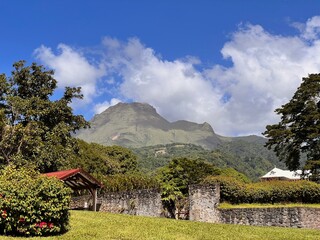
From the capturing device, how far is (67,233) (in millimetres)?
14789

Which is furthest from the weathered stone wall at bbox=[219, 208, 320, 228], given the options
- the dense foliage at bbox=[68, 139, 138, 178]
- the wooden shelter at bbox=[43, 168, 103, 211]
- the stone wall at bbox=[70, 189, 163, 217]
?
the dense foliage at bbox=[68, 139, 138, 178]

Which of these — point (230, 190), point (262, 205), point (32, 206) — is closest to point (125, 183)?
point (230, 190)

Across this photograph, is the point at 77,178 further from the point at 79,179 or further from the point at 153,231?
the point at 153,231

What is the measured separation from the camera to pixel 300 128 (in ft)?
134

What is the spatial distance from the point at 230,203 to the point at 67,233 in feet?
44.3

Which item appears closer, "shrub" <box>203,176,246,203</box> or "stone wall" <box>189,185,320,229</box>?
"stone wall" <box>189,185,320,229</box>

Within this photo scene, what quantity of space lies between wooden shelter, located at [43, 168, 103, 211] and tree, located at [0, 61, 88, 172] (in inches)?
209

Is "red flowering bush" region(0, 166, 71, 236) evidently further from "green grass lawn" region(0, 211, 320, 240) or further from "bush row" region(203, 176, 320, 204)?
"bush row" region(203, 176, 320, 204)

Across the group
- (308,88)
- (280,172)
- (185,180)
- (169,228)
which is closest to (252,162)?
(280,172)

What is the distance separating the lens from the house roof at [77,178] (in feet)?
69.1

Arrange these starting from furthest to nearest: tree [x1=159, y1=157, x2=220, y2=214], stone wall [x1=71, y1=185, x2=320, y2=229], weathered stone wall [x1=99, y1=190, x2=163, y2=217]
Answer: tree [x1=159, y1=157, x2=220, y2=214]
weathered stone wall [x1=99, y1=190, x2=163, y2=217]
stone wall [x1=71, y1=185, x2=320, y2=229]

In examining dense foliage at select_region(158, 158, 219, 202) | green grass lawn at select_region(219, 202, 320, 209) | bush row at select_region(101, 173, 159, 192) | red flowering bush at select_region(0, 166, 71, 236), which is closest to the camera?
red flowering bush at select_region(0, 166, 71, 236)

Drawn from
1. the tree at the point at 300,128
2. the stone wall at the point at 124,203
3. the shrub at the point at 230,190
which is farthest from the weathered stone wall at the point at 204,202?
the tree at the point at 300,128

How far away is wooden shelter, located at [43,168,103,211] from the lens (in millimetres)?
21178
